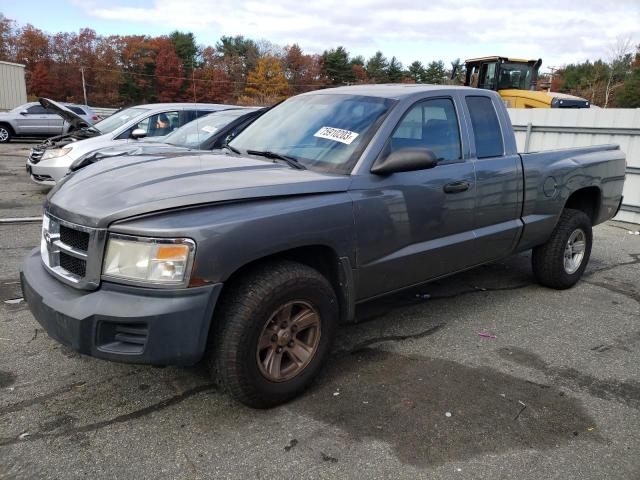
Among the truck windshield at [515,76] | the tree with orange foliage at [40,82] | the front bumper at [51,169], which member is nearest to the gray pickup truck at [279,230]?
the front bumper at [51,169]

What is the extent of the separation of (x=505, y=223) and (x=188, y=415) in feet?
9.67

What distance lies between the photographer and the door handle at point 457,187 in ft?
12.0

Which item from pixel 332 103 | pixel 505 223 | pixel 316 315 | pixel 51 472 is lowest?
pixel 51 472

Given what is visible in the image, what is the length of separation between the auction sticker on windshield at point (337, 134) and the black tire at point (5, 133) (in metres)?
19.8

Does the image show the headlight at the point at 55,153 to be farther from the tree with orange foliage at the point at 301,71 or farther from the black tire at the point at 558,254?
the tree with orange foliage at the point at 301,71

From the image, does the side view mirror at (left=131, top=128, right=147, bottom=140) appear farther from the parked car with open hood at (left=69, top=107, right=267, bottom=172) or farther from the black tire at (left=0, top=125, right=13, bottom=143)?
the black tire at (left=0, top=125, right=13, bottom=143)

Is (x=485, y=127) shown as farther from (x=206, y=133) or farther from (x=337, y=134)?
(x=206, y=133)

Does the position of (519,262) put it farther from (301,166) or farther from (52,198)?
(52,198)

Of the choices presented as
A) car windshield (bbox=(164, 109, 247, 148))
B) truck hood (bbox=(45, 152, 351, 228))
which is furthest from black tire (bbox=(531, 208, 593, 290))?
car windshield (bbox=(164, 109, 247, 148))

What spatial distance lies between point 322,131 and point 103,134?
6728 millimetres

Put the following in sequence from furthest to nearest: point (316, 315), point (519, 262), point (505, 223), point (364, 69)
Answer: point (364, 69) → point (519, 262) → point (505, 223) → point (316, 315)

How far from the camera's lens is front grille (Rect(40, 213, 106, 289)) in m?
2.50

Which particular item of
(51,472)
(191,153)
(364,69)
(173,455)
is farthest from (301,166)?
(364,69)

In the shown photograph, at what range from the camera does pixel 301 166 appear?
3291 millimetres
